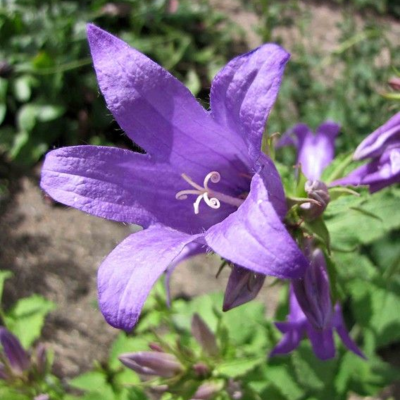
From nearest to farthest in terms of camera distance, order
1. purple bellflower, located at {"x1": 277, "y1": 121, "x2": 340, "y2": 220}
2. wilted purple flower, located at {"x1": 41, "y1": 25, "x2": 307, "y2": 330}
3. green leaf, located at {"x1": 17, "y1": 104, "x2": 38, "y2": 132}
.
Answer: wilted purple flower, located at {"x1": 41, "y1": 25, "x2": 307, "y2": 330}
purple bellflower, located at {"x1": 277, "y1": 121, "x2": 340, "y2": 220}
green leaf, located at {"x1": 17, "y1": 104, "x2": 38, "y2": 132}

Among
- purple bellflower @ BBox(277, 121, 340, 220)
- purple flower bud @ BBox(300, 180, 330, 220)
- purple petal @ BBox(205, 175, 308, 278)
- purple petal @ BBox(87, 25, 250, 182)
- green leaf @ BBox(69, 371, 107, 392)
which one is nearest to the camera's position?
purple petal @ BBox(205, 175, 308, 278)

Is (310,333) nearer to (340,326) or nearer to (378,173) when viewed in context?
(340,326)

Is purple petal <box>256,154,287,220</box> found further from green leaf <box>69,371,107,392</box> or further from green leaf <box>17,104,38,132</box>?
green leaf <box>17,104,38,132</box>

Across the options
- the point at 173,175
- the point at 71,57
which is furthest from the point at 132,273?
the point at 71,57

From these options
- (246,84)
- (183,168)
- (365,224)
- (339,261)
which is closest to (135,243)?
(183,168)

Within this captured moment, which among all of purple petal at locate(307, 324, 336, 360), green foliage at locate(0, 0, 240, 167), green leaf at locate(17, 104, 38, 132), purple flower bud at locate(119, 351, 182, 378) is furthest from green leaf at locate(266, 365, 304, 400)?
green leaf at locate(17, 104, 38, 132)

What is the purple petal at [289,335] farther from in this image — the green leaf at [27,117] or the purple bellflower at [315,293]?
the green leaf at [27,117]

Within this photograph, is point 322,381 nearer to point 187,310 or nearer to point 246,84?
point 187,310
